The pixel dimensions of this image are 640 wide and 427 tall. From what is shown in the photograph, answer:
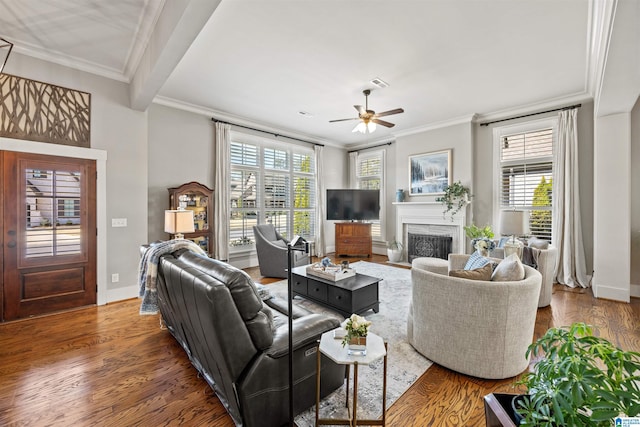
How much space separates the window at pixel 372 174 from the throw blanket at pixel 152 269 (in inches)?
215

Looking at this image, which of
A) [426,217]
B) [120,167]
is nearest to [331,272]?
[120,167]

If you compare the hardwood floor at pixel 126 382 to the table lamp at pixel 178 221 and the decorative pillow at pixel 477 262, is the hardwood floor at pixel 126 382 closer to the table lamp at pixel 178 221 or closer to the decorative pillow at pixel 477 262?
the decorative pillow at pixel 477 262

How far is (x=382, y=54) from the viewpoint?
10.7 ft

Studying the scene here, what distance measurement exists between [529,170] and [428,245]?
2306mm

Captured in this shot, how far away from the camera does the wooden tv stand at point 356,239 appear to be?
6.81m

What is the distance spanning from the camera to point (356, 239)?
22.4 feet

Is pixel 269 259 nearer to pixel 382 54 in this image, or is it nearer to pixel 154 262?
Result: pixel 154 262

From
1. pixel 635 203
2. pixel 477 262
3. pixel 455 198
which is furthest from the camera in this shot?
pixel 455 198

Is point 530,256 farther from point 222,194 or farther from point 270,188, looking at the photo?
point 222,194

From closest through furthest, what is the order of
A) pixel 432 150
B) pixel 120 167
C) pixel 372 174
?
pixel 120 167 < pixel 432 150 < pixel 372 174

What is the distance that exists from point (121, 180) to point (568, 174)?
6885mm

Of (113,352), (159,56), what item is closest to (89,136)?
(159,56)

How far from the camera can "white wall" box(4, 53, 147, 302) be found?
3688 mm

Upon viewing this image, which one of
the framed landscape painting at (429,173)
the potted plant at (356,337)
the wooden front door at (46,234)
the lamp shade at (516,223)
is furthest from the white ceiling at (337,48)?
the potted plant at (356,337)
